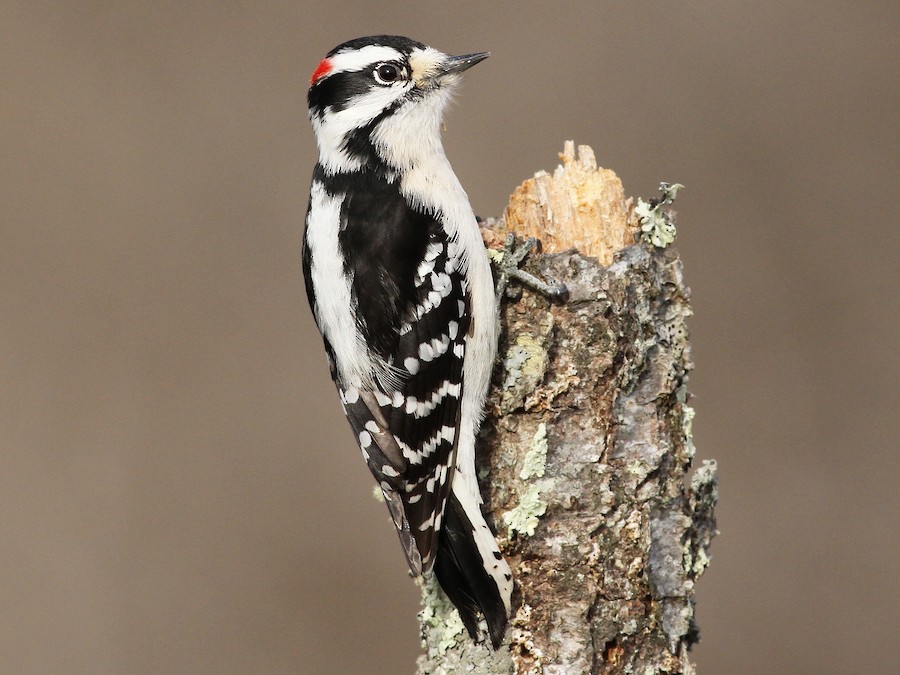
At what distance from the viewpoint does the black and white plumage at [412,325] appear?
10.2 feet

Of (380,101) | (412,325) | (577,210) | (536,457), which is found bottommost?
(536,457)

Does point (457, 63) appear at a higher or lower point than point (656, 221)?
higher

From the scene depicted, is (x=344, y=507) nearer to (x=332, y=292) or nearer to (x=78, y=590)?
(x=78, y=590)

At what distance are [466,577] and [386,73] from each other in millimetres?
1831


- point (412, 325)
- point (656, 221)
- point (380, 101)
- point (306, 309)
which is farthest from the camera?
point (306, 309)

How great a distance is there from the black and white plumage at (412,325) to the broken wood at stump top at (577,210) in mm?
199

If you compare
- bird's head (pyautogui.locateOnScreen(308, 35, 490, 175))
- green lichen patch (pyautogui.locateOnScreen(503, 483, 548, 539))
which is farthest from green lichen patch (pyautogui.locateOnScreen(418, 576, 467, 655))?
bird's head (pyautogui.locateOnScreen(308, 35, 490, 175))

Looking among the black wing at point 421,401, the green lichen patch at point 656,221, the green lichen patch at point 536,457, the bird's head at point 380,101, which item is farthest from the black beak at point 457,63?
the green lichen patch at point 536,457

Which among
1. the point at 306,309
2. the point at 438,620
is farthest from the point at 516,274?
the point at 306,309

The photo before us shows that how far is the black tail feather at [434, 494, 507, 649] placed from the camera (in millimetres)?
2975

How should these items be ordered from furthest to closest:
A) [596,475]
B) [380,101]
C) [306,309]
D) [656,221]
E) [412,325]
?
[306,309] < [380,101] < [412,325] < [656,221] < [596,475]

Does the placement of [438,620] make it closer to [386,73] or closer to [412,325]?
[412,325]

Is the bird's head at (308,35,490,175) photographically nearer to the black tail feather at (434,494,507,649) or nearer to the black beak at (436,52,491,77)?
the black beak at (436,52,491,77)

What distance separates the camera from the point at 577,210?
3232 millimetres
